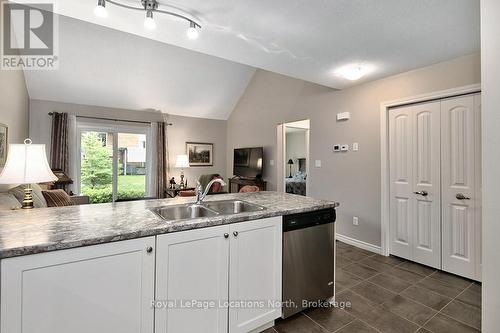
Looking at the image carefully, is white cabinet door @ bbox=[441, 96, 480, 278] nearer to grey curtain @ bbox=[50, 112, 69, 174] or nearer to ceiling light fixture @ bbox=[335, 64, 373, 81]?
ceiling light fixture @ bbox=[335, 64, 373, 81]

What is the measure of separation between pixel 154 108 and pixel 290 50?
4275 mm

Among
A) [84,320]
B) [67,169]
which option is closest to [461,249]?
[84,320]

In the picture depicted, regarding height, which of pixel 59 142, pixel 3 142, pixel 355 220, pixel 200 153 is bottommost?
pixel 355 220

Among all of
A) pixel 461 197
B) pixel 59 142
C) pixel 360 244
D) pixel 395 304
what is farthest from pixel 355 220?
pixel 59 142

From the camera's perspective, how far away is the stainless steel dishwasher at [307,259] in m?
1.79

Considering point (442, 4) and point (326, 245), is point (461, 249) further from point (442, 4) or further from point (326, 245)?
point (442, 4)

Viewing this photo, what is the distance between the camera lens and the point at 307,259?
1878mm

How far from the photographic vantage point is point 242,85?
19.4ft

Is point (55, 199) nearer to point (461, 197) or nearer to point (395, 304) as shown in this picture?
point (395, 304)

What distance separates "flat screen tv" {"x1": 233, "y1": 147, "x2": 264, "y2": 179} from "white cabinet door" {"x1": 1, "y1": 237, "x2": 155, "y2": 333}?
162 inches

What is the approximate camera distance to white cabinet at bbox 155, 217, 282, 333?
1.34 meters

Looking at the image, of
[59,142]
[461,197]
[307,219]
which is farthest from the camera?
[59,142]

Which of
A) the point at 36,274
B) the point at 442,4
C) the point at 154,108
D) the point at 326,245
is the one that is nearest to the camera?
the point at 36,274

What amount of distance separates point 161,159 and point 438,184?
5317 mm
